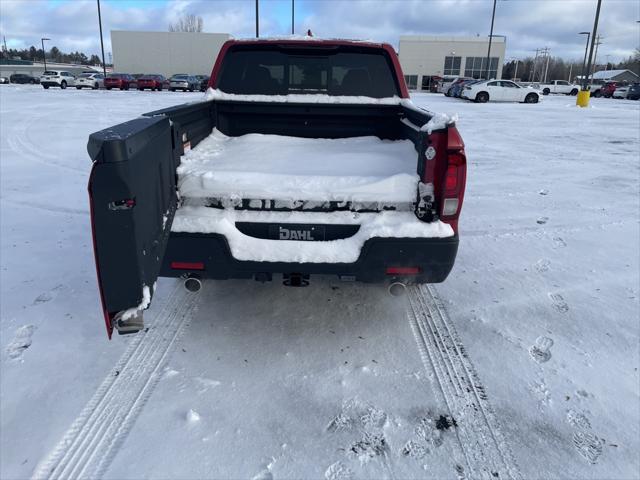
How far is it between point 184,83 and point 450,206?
3931cm

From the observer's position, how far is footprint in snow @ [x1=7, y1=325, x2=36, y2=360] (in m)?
3.25

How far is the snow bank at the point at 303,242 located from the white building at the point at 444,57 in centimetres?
7324

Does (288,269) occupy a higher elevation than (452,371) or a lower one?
higher

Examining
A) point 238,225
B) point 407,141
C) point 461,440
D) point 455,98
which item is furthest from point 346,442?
point 455,98

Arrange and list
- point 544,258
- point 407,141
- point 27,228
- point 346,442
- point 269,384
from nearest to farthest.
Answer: point 346,442 < point 269,384 < point 407,141 < point 544,258 < point 27,228

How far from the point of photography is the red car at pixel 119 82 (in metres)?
38.8

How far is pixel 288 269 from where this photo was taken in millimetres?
3096

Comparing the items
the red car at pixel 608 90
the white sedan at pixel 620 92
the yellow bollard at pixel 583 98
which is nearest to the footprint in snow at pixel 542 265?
the yellow bollard at pixel 583 98

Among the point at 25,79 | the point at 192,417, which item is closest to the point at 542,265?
the point at 192,417

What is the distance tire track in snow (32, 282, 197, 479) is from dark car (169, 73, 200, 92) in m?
38.4

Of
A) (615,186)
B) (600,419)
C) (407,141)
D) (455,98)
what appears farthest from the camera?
(455,98)

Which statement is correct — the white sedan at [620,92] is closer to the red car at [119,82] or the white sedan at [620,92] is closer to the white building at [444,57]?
the white building at [444,57]

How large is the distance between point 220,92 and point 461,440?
3.70 metres

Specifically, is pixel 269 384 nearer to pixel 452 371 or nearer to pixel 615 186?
pixel 452 371
